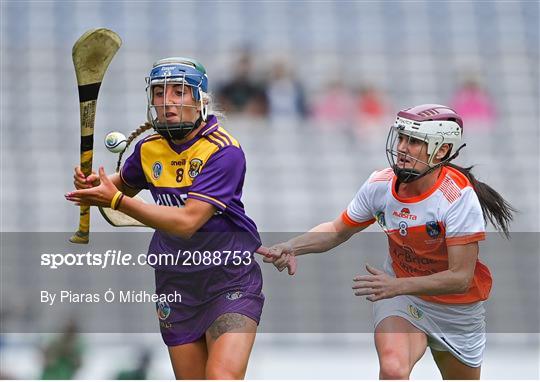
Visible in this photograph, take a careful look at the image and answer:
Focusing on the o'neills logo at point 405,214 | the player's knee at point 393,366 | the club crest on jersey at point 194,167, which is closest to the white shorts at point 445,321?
Answer: the player's knee at point 393,366

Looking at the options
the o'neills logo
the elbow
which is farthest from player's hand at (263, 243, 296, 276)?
the elbow

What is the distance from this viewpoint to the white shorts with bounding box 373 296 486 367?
496cm

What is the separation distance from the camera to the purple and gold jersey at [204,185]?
4625 mm

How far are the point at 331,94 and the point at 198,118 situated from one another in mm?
7264

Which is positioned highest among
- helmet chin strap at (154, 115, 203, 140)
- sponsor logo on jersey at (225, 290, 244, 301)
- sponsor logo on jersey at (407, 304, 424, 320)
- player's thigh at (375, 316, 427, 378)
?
helmet chin strap at (154, 115, 203, 140)

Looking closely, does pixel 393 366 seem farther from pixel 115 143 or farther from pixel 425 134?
pixel 115 143

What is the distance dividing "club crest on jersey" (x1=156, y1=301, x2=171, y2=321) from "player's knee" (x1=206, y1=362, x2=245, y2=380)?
0.39 m

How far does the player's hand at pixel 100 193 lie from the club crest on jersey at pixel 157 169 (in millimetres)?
399

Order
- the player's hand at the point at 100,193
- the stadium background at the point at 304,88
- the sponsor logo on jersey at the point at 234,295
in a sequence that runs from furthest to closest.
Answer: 1. the stadium background at the point at 304,88
2. the sponsor logo on jersey at the point at 234,295
3. the player's hand at the point at 100,193

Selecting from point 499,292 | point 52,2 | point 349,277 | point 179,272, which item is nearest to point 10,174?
point 52,2

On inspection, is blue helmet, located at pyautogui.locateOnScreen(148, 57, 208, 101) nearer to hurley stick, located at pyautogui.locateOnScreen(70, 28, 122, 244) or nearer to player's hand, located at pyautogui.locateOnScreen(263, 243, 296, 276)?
hurley stick, located at pyautogui.locateOnScreen(70, 28, 122, 244)

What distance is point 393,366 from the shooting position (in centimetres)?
469

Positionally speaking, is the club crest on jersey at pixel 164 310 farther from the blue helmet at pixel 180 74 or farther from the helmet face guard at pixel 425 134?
the helmet face guard at pixel 425 134

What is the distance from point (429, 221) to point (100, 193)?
144 centimetres
